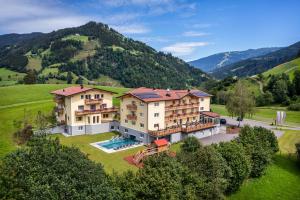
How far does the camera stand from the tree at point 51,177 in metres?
21.5

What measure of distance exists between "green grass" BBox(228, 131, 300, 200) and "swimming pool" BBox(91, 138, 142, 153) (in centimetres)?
2095

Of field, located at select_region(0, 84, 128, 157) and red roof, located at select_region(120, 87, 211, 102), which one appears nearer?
field, located at select_region(0, 84, 128, 157)

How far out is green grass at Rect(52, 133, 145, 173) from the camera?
41.4 metres

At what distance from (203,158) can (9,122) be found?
1928 inches

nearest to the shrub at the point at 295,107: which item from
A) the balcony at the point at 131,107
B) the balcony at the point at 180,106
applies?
the balcony at the point at 180,106

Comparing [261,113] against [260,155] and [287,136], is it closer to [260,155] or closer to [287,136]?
[287,136]

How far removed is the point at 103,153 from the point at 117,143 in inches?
250

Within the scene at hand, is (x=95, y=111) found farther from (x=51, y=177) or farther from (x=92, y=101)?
(x=51, y=177)

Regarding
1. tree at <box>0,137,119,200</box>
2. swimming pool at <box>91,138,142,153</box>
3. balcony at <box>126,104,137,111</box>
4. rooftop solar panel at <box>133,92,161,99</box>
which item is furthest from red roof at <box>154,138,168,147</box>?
tree at <box>0,137,119,200</box>

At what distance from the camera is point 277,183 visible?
43219 millimetres

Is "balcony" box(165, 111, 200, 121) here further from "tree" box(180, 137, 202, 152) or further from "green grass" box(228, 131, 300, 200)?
"green grass" box(228, 131, 300, 200)

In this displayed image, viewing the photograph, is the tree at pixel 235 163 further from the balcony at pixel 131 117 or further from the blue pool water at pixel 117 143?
the balcony at pixel 131 117

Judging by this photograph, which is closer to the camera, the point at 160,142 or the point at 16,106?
the point at 160,142

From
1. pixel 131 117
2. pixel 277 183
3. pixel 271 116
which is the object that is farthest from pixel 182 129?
pixel 271 116
